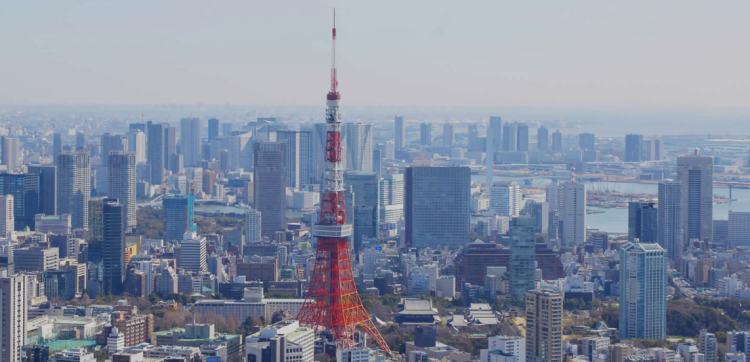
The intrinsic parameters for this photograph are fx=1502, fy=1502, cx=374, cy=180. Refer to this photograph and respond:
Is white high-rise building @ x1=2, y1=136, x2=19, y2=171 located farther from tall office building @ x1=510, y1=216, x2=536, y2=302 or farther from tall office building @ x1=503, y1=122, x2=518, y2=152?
tall office building @ x1=510, y1=216, x2=536, y2=302

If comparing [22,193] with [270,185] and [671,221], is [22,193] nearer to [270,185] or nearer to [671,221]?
[270,185]

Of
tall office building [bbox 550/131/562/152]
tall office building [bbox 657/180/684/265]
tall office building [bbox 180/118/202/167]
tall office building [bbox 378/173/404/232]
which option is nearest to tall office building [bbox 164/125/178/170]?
tall office building [bbox 180/118/202/167]

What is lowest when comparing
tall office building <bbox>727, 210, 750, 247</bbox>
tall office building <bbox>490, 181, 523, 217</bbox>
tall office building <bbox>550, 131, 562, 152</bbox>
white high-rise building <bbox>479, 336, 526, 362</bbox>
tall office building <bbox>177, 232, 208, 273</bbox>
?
white high-rise building <bbox>479, 336, 526, 362</bbox>

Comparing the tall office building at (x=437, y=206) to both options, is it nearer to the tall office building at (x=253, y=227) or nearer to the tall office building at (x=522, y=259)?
the tall office building at (x=253, y=227)

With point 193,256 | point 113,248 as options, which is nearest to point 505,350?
point 113,248

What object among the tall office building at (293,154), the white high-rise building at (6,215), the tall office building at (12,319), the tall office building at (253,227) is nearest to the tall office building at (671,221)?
the tall office building at (253,227)
